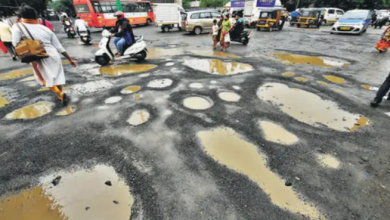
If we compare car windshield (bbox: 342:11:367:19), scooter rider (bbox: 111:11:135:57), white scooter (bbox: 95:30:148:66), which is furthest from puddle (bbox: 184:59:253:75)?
car windshield (bbox: 342:11:367:19)

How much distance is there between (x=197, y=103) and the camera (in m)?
3.96

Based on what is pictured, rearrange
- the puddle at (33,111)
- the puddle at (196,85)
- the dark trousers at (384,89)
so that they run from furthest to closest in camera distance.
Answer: the puddle at (196,85)
the dark trousers at (384,89)
the puddle at (33,111)

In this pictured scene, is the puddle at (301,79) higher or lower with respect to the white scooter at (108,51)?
lower

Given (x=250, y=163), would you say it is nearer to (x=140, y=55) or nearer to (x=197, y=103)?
(x=197, y=103)

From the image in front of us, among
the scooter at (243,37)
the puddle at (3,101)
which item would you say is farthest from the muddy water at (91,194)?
the scooter at (243,37)

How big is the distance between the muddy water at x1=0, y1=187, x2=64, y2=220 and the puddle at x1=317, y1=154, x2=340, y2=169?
2.94m

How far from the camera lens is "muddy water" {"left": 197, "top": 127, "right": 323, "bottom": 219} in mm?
1979

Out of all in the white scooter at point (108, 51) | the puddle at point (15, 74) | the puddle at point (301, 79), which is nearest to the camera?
the puddle at point (301, 79)

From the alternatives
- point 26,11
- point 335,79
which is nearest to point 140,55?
point 26,11

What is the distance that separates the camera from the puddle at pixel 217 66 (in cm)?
597

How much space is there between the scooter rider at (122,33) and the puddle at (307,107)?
4.59m

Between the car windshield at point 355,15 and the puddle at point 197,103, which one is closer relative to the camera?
the puddle at point 197,103

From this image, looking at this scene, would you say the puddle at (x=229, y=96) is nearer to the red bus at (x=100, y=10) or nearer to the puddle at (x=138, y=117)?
the puddle at (x=138, y=117)

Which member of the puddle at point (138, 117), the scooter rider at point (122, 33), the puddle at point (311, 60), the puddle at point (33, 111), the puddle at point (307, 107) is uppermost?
the scooter rider at point (122, 33)
